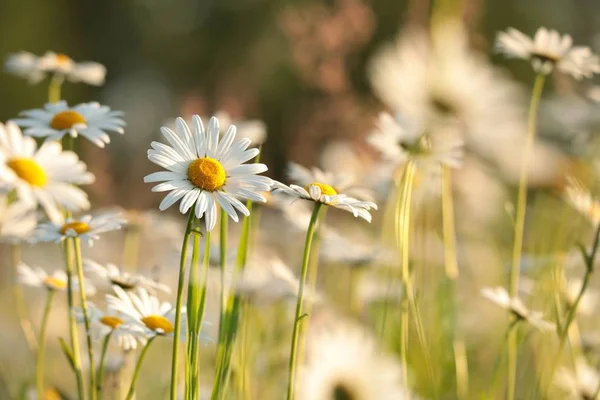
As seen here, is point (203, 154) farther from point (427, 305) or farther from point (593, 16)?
point (593, 16)

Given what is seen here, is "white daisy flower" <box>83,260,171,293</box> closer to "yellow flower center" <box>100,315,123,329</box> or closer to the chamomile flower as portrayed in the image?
"yellow flower center" <box>100,315,123,329</box>

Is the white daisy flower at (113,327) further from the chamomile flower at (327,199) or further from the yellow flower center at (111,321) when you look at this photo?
the chamomile flower at (327,199)

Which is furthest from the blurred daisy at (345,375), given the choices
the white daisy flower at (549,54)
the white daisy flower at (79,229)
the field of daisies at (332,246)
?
the white daisy flower at (549,54)

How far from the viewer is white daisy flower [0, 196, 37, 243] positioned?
2.87 ft

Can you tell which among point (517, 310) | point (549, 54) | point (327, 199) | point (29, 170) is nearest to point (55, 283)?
point (29, 170)

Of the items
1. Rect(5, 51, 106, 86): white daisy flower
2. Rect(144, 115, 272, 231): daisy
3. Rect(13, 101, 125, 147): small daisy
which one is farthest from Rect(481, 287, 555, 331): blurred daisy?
Rect(5, 51, 106, 86): white daisy flower

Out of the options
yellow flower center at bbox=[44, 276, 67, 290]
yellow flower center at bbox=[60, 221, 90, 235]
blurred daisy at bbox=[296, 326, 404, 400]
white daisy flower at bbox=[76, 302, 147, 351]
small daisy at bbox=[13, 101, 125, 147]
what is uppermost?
small daisy at bbox=[13, 101, 125, 147]

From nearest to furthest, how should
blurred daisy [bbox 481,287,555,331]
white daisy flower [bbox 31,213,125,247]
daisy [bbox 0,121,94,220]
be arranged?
daisy [bbox 0,121,94,220] < white daisy flower [bbox 31,213,125,247] < blurred daisy [bbox 481,287,555,331]

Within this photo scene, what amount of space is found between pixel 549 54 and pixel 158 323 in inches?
23.3

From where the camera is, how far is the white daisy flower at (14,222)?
874 millimetres

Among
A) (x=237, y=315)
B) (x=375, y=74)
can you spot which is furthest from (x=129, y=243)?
(x=375, y=74)

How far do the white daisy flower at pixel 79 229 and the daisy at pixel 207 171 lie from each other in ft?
0.34

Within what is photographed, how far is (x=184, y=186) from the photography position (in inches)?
27.2

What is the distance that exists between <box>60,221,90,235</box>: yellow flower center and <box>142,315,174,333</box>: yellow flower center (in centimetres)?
11
